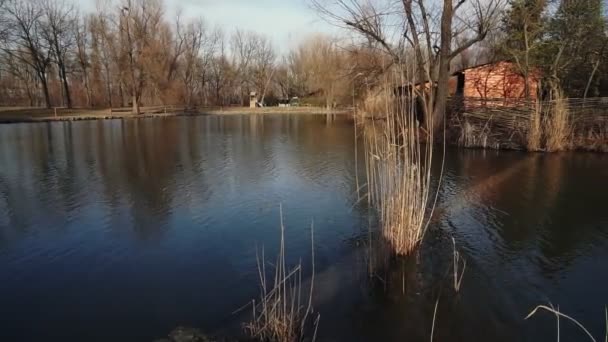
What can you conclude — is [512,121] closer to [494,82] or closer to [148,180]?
[494,82]

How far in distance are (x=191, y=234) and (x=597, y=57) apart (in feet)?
61.4

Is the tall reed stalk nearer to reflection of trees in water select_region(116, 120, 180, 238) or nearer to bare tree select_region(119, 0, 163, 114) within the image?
reflection of trees in water select_region(116, 120, 180, 238)

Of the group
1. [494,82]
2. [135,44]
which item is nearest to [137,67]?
[135,44]

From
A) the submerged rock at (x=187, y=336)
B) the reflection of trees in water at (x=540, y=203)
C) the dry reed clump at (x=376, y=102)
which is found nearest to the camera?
the submerged rock at (x=187, y=336)

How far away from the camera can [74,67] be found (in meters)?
42.8

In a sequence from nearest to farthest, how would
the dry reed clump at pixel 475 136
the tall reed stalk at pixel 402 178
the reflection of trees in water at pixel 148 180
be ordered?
1. the tall reed stalk at pixel 402 178
2. the reflection of trees in water at pixel 148 180
3. the dry reed clump at pixel 475 136

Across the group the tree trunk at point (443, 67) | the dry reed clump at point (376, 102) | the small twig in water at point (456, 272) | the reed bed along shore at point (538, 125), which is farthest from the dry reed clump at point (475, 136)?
the small twig in water at point (456, 272)

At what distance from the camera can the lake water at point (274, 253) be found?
132 inches

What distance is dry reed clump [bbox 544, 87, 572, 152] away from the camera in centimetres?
1135

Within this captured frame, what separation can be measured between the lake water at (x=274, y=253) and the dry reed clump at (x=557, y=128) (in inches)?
112

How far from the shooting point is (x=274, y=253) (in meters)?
4.65

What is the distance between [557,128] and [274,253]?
34.8 feet

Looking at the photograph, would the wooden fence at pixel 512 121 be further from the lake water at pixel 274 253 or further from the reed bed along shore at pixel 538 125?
the lake water at pixel 274 253

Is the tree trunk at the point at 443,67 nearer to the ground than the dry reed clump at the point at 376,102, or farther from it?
farther from it
